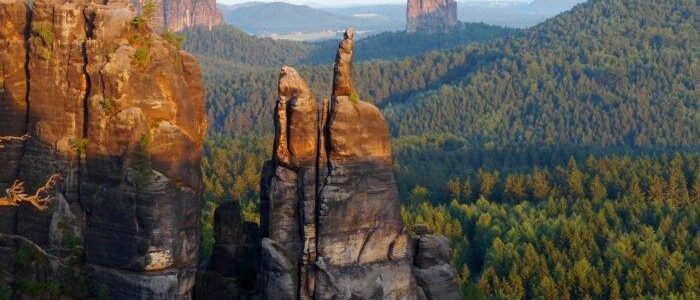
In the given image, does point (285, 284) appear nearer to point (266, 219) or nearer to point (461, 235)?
point (266, 219)

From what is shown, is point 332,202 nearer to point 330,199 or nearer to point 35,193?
point 330,199

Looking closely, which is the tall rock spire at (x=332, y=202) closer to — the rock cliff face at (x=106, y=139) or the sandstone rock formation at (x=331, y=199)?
the sandstone rock formation at (x=331, y=199)

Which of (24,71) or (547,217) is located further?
(547,217)

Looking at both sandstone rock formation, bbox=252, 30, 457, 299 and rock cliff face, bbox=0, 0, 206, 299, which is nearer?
rock cliff face, bbox=0, 0, 206, 299

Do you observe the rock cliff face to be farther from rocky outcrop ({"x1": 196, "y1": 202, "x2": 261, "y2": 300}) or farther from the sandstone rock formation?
the sandstone rock formation

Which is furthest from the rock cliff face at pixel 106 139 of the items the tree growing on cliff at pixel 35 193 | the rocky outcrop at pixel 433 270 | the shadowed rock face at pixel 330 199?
the rocky outcrop at pixel 433 270

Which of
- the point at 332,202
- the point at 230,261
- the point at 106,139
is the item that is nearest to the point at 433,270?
the point at 332,202

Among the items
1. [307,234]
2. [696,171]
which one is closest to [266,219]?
[307,234]

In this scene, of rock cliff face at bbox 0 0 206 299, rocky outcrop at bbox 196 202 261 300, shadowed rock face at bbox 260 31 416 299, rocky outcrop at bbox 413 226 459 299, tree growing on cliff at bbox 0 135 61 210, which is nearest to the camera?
tree growing on cliff at bbox 0 135 61 210

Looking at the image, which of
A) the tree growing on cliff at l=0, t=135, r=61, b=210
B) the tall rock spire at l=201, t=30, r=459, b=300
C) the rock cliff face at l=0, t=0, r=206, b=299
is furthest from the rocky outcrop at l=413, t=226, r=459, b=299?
the tree growing on cliff at l=0, t=135, r=61, b=210
